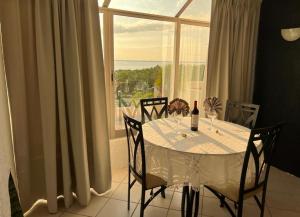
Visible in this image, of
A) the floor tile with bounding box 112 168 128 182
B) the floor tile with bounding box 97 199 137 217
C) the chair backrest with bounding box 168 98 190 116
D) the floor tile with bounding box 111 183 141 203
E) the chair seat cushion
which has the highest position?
the chair backrest with bounding box 168 98 190 116

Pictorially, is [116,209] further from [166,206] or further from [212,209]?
[212,209]

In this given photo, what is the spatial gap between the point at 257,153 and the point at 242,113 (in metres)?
1.25

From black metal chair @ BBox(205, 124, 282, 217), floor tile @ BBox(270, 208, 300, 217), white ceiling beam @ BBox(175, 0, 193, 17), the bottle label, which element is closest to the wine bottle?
the bottle label

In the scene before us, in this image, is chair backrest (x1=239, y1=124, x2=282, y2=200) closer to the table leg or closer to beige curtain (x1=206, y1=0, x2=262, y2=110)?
the table leg

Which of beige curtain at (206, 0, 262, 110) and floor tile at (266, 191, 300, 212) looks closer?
floor tile at (266, 191, 300, 212)

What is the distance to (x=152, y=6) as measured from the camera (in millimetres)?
3049

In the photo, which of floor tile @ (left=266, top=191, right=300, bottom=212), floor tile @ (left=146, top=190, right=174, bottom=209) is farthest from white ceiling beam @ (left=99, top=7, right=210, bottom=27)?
floor tile @ (left=266, top=191, right=300, bottom=212)

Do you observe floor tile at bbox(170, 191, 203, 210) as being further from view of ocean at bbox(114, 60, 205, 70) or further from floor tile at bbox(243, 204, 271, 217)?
view of ocean at bbox(114, 60, 205, 70)

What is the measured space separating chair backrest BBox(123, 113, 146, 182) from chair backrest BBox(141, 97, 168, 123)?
665 millimetres

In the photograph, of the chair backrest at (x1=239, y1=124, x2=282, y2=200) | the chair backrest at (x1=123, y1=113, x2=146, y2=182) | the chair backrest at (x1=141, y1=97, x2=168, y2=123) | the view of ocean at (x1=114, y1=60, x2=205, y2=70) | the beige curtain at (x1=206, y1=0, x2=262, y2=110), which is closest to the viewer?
the chair backrest at (x1=239, y1=124, x2=282, y2=200)

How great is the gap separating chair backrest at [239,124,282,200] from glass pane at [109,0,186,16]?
86.4 inches

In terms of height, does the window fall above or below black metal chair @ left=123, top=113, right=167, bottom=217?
above

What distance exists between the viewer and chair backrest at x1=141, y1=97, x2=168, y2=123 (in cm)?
278

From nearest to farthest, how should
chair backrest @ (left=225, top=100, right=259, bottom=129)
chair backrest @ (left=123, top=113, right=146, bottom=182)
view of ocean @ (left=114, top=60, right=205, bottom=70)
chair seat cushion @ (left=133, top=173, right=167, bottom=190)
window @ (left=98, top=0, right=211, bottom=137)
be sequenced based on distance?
chair backrest @ (left=123, top=113, right=146, bottom=182) < chair seat cushion @ (left=133, top=173, right=167, bottom=190) < chair backrest @ (left=225, top=100, right=259, bottom=129) < window @ (left=98, top=0, right=211, bottom=137) < view of ocean @ (left=114, top=60, right=205, bottom=70)
